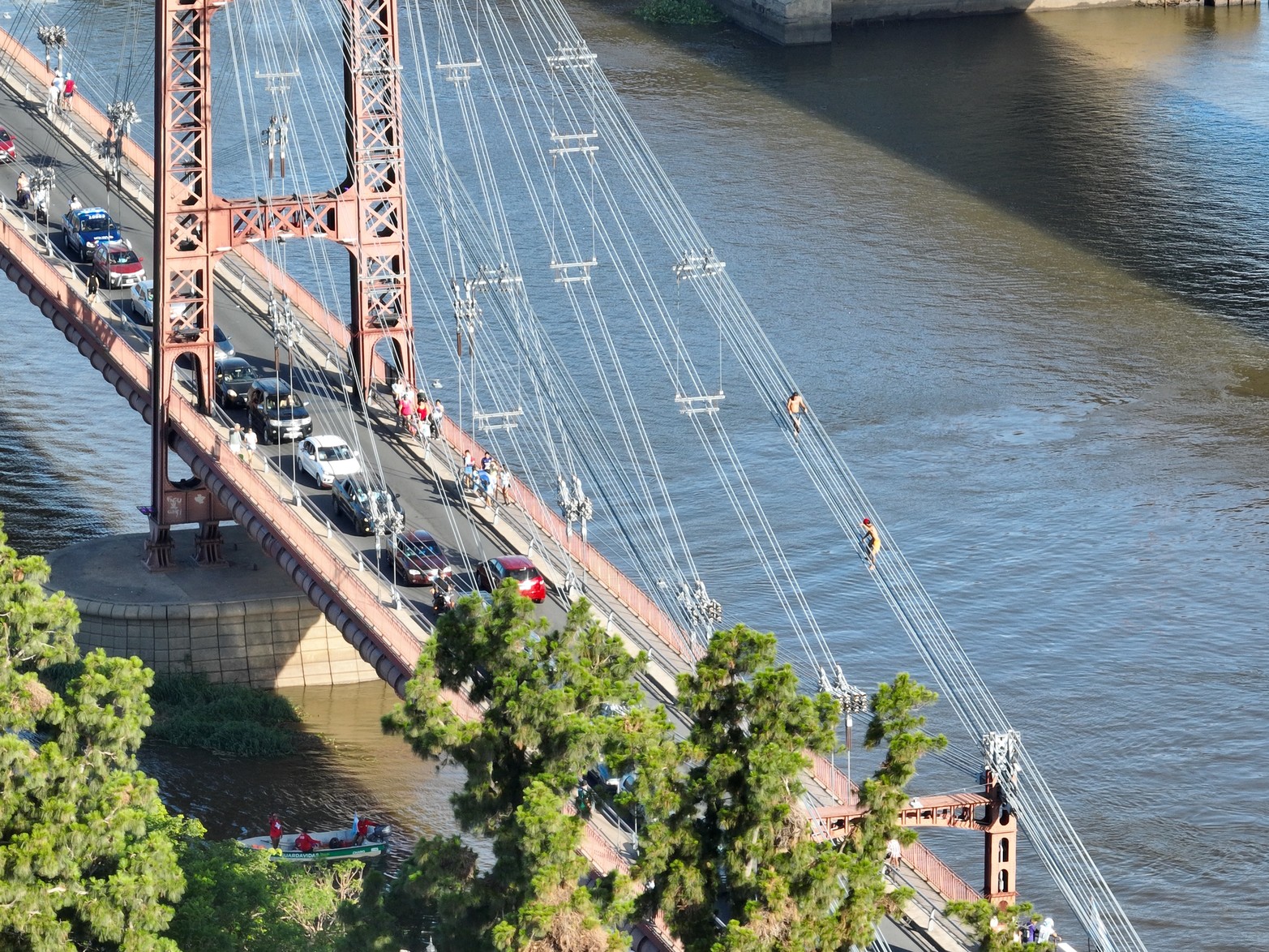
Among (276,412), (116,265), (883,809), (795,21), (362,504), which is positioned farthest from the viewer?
(795,21)

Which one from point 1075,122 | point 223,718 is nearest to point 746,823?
point 223,718

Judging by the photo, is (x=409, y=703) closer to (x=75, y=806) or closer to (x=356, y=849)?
(x=75, y=806)

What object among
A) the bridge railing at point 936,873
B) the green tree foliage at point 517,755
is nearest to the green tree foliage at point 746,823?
the green tree foliage at point 517,755

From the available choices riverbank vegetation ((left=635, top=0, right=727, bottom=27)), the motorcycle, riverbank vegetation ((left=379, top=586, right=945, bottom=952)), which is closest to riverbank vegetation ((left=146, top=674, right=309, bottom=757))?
the motorcycle

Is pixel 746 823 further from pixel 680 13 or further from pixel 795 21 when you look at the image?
pixel 680 13

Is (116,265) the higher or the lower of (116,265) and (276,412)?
the higher

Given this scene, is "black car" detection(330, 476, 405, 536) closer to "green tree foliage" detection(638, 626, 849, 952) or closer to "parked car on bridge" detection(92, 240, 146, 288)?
"parked car on bridge" detection(92, 240, 146, 288)
